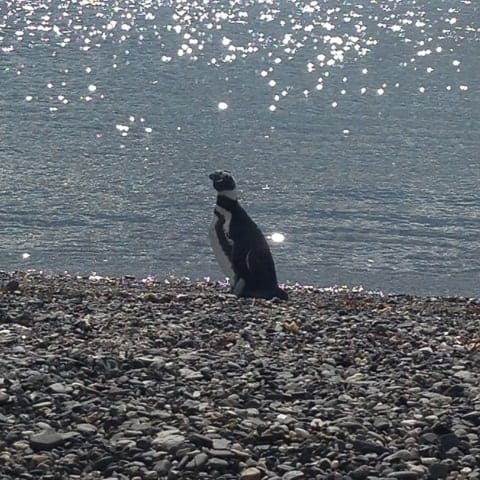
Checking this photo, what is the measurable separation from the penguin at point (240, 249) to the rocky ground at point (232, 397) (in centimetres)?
247

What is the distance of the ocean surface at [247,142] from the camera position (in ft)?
72.5

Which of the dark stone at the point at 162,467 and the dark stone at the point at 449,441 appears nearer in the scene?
the dark stone at the point at 162,467

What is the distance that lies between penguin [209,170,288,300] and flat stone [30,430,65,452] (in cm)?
731

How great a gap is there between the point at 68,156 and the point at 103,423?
71.2ft

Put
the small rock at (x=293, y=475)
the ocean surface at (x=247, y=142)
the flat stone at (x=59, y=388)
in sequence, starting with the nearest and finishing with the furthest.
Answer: the small rock at (x=293, y=475), the flat stone at (x=59, y=388), the ocean surface at (x=247, y=142)

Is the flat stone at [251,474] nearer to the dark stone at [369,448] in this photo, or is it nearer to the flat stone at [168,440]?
the flat stone at [168,440]

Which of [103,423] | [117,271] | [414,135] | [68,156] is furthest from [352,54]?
[103,423]

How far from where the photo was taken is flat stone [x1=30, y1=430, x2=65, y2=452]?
754 centimetres

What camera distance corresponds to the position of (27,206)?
24.5m

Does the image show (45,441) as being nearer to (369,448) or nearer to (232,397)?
(232,397)

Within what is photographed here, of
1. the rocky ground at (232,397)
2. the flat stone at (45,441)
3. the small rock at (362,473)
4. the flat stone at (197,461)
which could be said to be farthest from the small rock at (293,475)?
the flat stone at (45,441)

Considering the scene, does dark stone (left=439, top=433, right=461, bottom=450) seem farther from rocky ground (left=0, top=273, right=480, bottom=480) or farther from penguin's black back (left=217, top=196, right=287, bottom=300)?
penguin's black back (left=217, top=196, right=287, bottom=300)

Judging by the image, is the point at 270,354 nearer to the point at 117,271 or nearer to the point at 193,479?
the point at 193,479

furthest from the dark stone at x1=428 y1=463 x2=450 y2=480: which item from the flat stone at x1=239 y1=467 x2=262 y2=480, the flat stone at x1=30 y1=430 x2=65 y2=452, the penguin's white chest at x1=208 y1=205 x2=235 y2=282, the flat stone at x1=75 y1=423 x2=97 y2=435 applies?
the penguin's white chest at x1=208 y1=205 x2=235 y2=282
